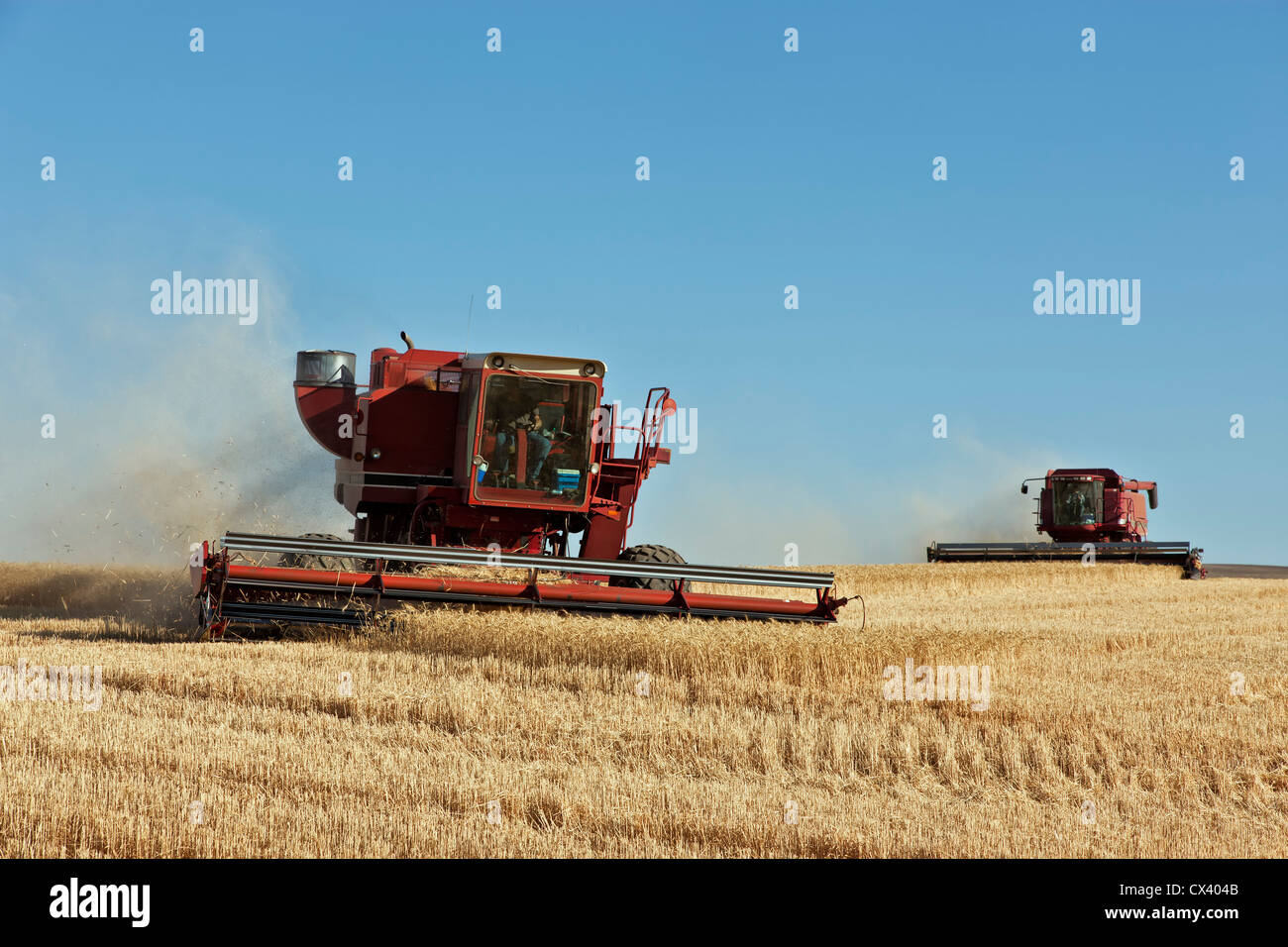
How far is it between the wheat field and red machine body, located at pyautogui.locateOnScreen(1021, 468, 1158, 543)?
1998 centimetres

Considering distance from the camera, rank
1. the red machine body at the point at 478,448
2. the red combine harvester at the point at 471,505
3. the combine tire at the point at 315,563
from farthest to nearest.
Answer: the red machine body at the point at 478,448 < the combine tire at the point at 315,563 < the red combine harvester at the point at 471,505

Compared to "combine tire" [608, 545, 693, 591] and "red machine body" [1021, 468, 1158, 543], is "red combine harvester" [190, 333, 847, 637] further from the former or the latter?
"red machine body" [1021, 468, 1158, 543]

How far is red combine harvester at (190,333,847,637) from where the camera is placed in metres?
8.88

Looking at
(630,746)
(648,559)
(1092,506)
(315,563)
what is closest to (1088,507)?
(1092,506)

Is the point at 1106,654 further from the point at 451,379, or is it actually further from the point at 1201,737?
the point at 451,379

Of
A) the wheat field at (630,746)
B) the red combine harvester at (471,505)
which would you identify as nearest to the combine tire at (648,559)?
the red combine harvester at (471,505)

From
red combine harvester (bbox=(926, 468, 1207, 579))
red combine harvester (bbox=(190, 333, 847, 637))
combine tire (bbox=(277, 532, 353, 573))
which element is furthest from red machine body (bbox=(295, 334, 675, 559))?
red combine harvester (bbox=(926, 468, 1207, 579))

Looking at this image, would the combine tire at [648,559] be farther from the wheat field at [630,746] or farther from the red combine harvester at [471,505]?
the wheat field at [630,746]

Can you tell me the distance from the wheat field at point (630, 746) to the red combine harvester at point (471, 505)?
40cm

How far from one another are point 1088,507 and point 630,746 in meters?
25.8

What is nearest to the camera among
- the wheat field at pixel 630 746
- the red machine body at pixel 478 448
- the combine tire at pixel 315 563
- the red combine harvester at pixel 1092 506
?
the wheat field at pixel 630 746

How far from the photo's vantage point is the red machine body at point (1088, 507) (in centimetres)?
2930

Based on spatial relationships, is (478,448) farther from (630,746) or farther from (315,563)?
(630,746)
